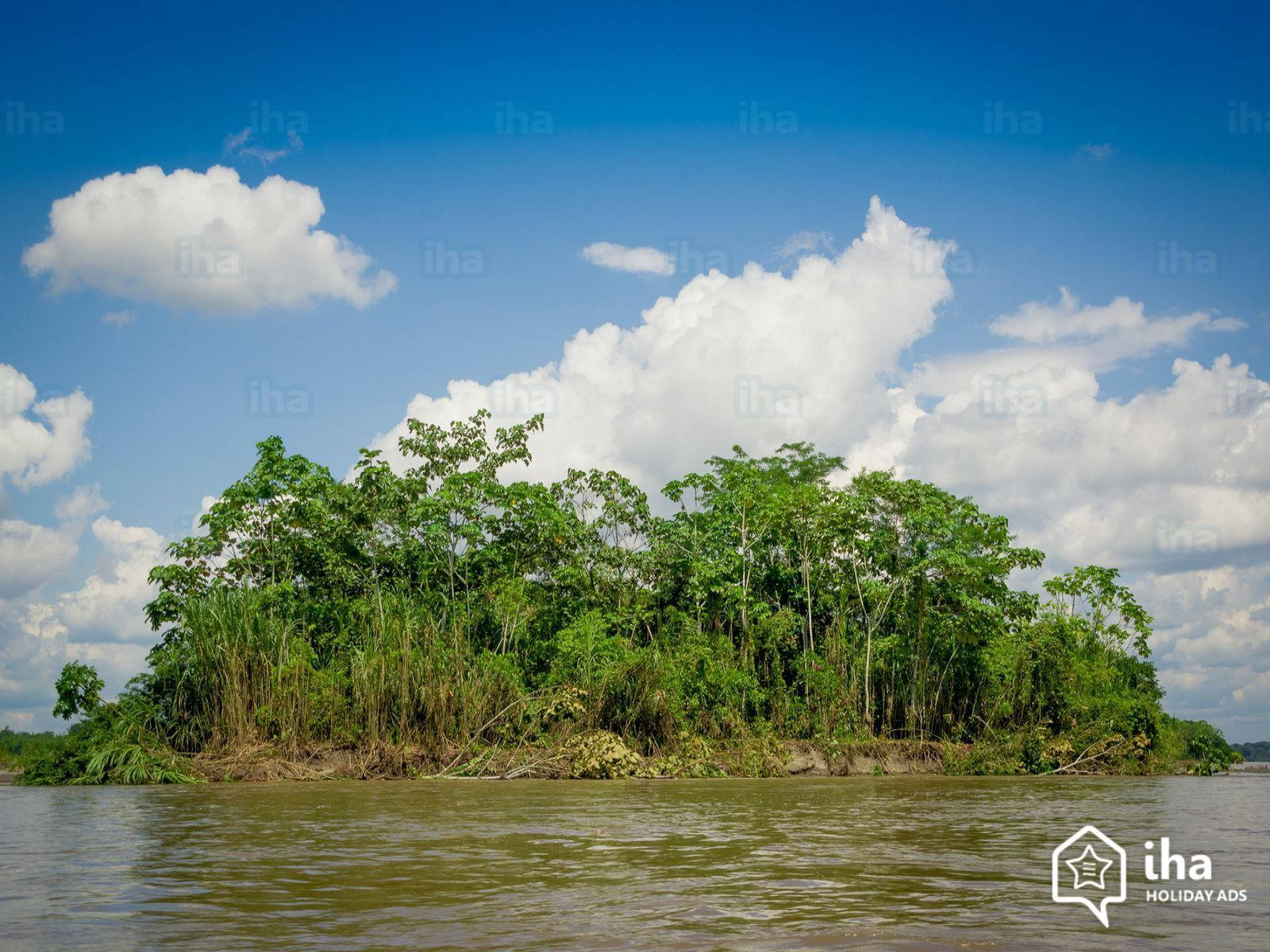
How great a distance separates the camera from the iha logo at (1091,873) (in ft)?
21.1

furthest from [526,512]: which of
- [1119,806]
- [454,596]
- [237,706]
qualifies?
[1119,806]

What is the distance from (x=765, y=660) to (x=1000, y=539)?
6.77 metres

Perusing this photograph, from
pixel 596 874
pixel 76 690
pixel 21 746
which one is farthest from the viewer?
pixel 21 746

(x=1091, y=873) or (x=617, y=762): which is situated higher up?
(x=1091, y=873)

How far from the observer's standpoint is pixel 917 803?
14234mm

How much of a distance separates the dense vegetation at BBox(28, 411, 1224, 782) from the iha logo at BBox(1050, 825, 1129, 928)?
1296 centimetres

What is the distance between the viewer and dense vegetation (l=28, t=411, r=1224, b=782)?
2103cm

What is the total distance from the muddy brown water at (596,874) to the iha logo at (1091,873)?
0.12 metres

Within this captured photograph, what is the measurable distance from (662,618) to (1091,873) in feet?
63.8

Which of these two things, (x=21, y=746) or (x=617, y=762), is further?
(x=21, y=746)

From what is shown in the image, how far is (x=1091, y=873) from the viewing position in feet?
24.7

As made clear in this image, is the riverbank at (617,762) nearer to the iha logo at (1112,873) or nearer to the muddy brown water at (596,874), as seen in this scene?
the muddy brown water at (596,874)

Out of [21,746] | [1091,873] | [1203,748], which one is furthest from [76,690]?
[1203,748]

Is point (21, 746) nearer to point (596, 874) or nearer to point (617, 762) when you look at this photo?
point (617, 762)
